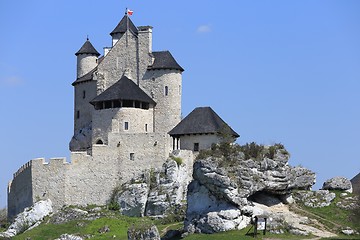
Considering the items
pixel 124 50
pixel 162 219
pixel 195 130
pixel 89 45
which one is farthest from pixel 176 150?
pixel 89 45

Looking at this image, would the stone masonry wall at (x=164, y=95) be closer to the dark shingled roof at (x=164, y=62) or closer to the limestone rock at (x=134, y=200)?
the dark shingled roof at (x=164, y=62)

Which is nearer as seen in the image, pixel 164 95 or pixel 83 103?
pixel 164 95

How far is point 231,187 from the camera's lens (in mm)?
60250

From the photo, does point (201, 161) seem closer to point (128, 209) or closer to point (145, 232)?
point (145, 232)

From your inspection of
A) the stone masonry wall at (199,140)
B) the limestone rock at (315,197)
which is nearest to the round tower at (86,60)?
the stone masonry wall at (199,140)

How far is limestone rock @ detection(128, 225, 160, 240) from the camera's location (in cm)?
5862

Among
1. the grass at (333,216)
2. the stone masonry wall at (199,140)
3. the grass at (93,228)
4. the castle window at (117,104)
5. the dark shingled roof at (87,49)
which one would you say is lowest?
the grass at (93,228)

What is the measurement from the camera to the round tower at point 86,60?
89.4 metres

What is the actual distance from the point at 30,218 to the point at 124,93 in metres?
13.7

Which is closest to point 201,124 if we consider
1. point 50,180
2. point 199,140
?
point 199,140

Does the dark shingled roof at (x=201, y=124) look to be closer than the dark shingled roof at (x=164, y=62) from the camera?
Yes

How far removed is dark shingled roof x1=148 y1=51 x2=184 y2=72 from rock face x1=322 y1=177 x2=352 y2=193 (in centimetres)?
1842

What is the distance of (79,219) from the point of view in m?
71.6

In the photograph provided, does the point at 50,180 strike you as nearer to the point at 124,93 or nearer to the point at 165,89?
the point at 124,93
